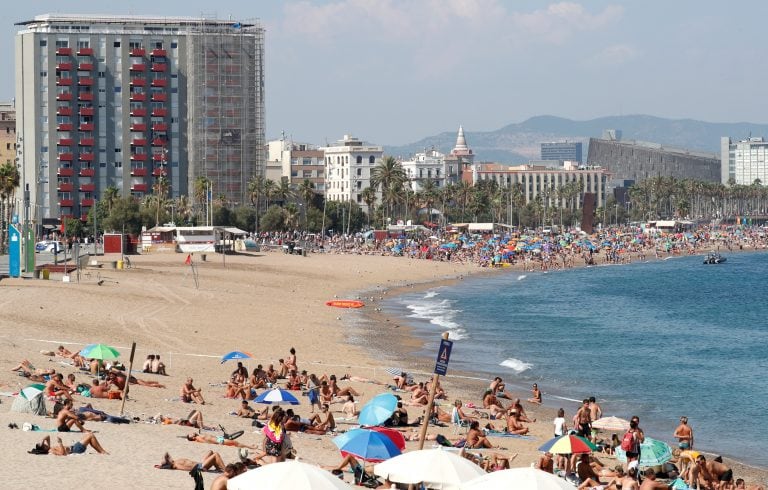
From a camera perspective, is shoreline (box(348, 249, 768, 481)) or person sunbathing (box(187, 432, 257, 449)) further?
shoreline (box(348, 249, 768, 481))

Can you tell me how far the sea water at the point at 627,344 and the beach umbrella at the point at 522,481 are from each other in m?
12.8

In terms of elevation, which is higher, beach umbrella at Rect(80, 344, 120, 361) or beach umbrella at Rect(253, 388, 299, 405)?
beach umbrella at Rect(80, 344, 120, 361)

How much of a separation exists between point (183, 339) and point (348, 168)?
432 feet

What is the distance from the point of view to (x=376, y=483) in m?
20.5

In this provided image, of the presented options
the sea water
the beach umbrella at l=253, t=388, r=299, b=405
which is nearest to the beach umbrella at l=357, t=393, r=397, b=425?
the beach umbrella at l=253, t=388, r=299, b=405

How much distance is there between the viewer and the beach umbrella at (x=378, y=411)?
2592 cm

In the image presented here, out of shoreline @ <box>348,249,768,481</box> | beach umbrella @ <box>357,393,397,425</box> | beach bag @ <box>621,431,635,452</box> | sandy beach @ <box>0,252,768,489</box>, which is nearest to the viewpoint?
sandy beach @ <box>0,252,768,489</box>

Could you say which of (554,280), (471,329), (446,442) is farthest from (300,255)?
(446,442)

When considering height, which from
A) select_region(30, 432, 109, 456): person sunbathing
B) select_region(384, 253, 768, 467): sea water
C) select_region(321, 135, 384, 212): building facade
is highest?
select_region(321, 135, 384, 212): building facade

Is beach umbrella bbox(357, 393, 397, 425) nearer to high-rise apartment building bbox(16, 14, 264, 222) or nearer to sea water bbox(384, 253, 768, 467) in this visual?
sea water bbox(384, 253, 768, 467)

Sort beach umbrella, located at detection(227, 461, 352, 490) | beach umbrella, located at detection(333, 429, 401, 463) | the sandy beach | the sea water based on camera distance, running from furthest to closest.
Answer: the sea water → beach umbrella, located at detection(333, 429, 401, 463) → the sandy beach → beach umbrella, located at detection(227, 461, 352, 490)

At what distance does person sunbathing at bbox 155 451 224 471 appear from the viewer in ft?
64.3

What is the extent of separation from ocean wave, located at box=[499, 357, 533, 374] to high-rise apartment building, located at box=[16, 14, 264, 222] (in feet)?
281

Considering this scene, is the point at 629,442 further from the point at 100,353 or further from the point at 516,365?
the point at 516,365
